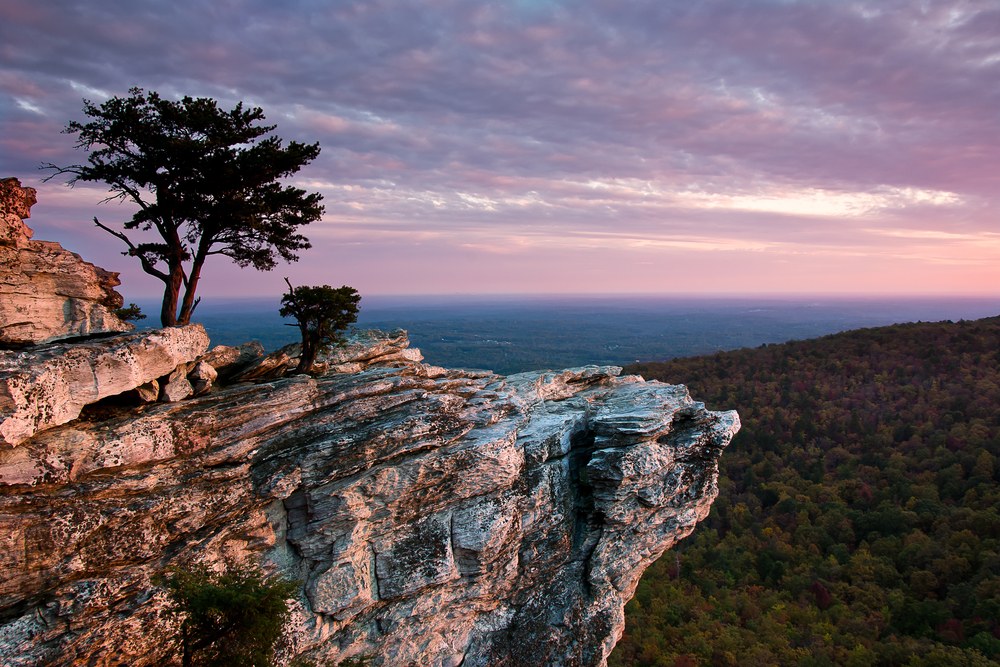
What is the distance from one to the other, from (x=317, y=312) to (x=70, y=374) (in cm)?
779

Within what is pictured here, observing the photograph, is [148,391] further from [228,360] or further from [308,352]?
[308,352]

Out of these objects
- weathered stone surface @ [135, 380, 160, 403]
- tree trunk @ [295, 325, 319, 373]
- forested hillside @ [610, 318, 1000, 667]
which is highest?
tree trunk @ [295, 325, 319, 373]

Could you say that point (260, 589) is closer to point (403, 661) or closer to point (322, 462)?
point (322, 462)

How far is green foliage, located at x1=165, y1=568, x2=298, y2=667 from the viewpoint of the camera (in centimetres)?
1045

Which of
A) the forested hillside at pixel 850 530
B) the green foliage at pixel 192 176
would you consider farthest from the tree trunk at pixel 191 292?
the forested hillside at pixel 850 530

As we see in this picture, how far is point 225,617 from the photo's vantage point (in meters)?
10.8

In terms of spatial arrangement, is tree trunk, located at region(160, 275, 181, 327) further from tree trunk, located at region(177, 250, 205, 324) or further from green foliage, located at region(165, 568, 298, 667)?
green foliage, located at region(165, 568, 298, 667)

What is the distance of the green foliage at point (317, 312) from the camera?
56.3 feet

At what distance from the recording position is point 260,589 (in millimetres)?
11164

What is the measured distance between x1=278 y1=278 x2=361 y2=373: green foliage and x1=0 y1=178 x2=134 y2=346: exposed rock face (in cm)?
534

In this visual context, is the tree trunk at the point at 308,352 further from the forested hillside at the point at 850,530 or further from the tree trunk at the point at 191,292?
the forested hillside at the point at 850,530

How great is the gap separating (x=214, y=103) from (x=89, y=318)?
8.22 metres

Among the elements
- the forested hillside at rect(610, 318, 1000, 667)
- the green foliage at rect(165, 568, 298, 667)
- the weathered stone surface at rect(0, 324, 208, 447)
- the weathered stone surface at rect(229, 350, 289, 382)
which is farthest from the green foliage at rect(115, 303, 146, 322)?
the forested hillside at rect(610, 318, 1000, 667)

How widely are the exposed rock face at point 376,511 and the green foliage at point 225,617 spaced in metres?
0.65
